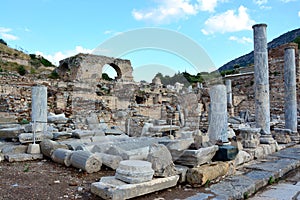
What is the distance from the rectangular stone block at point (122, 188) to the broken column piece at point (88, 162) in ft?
4.02

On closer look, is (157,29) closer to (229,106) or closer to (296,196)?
(296,196)

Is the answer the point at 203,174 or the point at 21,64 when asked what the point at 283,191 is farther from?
the point at 21,64

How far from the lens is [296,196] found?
12.9 ft

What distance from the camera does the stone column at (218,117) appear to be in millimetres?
6551

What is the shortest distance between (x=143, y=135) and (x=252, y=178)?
18.6ft

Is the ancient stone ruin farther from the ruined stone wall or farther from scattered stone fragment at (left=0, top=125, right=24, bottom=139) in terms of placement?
the ruined stone wall

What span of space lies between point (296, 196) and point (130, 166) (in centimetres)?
255

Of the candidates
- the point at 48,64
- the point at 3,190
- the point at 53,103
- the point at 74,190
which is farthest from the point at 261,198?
the point at 48,64

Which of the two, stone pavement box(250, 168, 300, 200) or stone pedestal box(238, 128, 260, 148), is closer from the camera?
stone pavement box(250, 168, 300, 200)

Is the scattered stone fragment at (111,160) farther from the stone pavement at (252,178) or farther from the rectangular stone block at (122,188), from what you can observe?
the stone pavement at (252,178)

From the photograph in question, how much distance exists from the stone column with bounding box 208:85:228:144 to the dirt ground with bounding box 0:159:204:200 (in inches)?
107

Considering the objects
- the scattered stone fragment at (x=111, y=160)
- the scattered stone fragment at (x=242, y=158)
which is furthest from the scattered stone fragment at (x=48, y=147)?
the scattered stone fragment at (x=242, y=158)

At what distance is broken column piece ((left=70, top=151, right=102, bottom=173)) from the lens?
4.81m

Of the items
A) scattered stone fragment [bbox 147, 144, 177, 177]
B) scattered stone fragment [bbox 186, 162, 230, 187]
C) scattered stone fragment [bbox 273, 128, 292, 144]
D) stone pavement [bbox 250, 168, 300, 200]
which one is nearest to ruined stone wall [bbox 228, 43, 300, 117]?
scattered stone fragment [bbox 273, 128, 292, 144]
